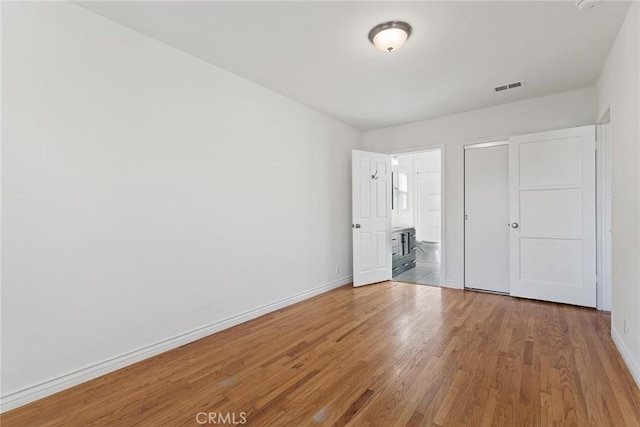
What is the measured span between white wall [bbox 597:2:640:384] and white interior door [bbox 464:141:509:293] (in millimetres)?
1473

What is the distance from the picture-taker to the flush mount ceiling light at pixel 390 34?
2.25m

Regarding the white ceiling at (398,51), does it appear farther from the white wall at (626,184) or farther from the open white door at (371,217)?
the open white door at (371,217)

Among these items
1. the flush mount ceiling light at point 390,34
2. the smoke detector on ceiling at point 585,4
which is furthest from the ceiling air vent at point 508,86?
the flush mount ceiling light at point 390,34

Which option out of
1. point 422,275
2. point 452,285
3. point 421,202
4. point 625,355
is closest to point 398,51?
point 625,355

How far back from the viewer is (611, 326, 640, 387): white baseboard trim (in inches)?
75.9

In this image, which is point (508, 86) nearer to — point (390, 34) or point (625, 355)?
point (390, 34)

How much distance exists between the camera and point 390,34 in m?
2.29

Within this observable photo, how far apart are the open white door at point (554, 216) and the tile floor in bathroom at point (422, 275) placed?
127cm

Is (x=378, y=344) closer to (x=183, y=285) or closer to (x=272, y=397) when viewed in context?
(x=272, y=397)

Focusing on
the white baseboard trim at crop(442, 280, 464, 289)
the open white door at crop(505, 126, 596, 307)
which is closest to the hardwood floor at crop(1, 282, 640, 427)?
the open white door at crop(505, 126, 596, 307)

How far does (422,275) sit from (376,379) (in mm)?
3683

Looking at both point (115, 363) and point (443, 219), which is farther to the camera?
point (443, 219)

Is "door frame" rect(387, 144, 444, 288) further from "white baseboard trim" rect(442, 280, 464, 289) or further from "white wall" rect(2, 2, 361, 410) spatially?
"white wall" rect(2, 2, 361, 410)

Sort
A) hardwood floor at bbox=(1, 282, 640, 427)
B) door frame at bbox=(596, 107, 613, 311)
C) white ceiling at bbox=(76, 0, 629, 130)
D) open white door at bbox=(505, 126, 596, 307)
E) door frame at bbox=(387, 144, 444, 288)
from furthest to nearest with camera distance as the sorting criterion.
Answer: door frame at bbox=(387, 144, 444, 288), open white door at bbox=(505, 126, 596, 307), door frame at bbox=(596, 107, 613, 311), white ceiling at bbox=(76, 0, 629, 130), hardwood floor at bbox=(1, 282, 640, 427)
